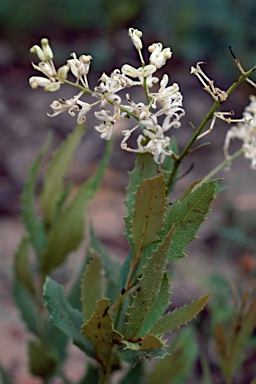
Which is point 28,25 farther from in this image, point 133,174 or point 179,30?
point 133,174

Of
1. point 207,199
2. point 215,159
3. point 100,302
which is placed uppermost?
point 207,199

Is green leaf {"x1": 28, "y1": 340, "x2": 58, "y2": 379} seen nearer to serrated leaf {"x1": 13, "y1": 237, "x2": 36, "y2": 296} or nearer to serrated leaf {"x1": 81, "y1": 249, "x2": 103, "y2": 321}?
serrated leaf {"x1": 13, "y1": 237, "x2": 36, "y2": 296}

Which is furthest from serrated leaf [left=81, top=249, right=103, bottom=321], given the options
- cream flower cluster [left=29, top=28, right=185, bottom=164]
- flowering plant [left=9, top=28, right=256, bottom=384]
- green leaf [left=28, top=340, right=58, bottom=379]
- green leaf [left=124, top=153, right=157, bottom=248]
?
green leaf [left=28, top=340, right=58, bottom=379]

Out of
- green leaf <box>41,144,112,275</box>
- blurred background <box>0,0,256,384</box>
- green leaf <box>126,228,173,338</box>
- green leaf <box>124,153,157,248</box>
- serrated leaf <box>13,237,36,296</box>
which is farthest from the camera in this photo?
blurred background <box>0,0,256,384</box>

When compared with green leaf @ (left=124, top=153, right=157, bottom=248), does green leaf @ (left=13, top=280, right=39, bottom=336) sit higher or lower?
lower

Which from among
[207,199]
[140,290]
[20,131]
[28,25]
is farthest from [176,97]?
[28,25]

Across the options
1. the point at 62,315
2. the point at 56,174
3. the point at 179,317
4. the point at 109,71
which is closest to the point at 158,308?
the point at 179,317

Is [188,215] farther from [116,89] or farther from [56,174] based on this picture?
[56,174]
